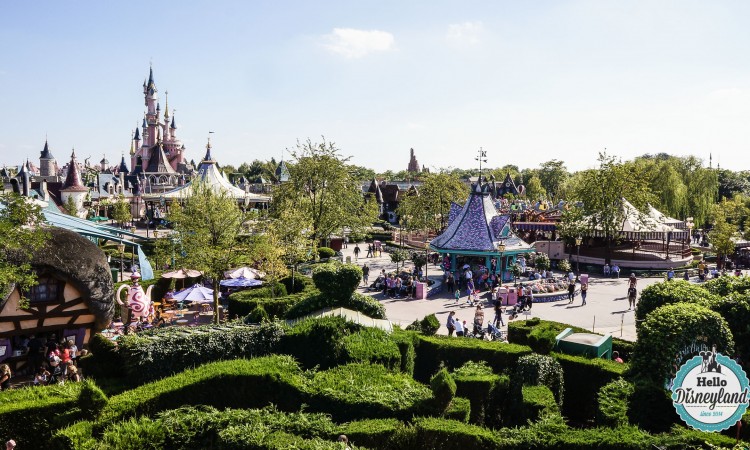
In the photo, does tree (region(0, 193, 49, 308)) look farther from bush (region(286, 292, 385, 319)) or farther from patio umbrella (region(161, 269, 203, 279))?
patio umbrella (region(161, 269, 203, 279))

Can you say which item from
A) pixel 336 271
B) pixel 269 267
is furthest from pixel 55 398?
pixel 269 267

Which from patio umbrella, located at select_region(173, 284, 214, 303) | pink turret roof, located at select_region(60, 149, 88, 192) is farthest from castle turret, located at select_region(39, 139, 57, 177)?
patio umbrella, located at select_region(173, 284, 214, 303)

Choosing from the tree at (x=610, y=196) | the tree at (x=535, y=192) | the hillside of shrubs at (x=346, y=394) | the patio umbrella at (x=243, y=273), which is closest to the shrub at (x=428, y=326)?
the hillside of shrubs at (x=346, y=394)

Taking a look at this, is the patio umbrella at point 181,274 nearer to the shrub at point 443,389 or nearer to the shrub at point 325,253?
the shrub at point 325,253

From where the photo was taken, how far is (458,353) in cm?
1544

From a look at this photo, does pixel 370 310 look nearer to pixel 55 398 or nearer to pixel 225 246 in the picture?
pixel 55 398

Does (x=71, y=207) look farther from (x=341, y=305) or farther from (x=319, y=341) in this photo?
(x=319, y=341)

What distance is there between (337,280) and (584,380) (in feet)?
21.9

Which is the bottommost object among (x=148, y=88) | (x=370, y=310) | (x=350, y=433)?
(x=350, y=433)

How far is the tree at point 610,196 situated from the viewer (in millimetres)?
39500

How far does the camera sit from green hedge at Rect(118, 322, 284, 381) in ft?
39.6

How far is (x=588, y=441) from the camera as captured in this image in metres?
9.67

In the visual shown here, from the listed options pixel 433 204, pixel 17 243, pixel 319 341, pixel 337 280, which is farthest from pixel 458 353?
pixel 433 204

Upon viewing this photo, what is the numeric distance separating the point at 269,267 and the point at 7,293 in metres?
9.45
